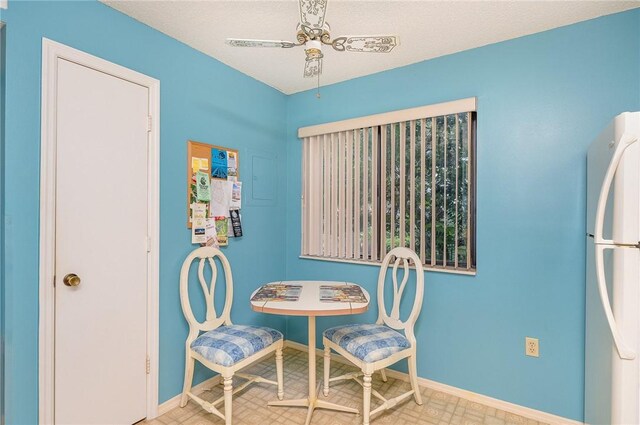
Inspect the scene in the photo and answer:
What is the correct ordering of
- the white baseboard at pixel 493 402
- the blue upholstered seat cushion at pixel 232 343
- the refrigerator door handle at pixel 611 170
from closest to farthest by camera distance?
the refrigerator door handle at pixel 611 170 < the blue upholstered seat cushion at pixel 232 343 < the white baseboard at pixel 493 402

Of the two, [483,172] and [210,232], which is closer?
[483,172]

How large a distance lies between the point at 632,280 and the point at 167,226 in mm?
2462

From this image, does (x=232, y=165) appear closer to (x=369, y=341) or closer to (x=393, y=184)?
(x=393, y=184)

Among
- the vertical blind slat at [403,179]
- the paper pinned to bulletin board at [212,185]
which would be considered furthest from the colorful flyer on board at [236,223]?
the vertical blind slat at [403,179]

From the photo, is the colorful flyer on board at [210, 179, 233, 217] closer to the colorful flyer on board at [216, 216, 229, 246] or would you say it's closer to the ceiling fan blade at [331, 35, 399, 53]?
the colorful flyer on board at [216, 216, 229, 246]

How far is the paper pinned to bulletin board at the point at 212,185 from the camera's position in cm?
239

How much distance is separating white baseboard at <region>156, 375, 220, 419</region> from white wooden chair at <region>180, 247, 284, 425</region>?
6 cm

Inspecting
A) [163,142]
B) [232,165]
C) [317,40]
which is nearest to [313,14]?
[317,40]

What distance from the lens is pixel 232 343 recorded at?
6.71 feet

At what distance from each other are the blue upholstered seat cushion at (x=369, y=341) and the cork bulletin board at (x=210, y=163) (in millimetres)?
1320

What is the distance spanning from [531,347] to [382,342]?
1007mm

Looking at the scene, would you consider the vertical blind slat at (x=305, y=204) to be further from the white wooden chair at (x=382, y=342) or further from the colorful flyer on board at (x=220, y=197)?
the white wooden chair at (x=382, y=342)

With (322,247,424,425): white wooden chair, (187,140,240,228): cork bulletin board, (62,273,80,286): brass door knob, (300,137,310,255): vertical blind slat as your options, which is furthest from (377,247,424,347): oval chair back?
(62,273,80,286): brass door knob

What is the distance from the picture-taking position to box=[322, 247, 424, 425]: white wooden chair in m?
1.97
